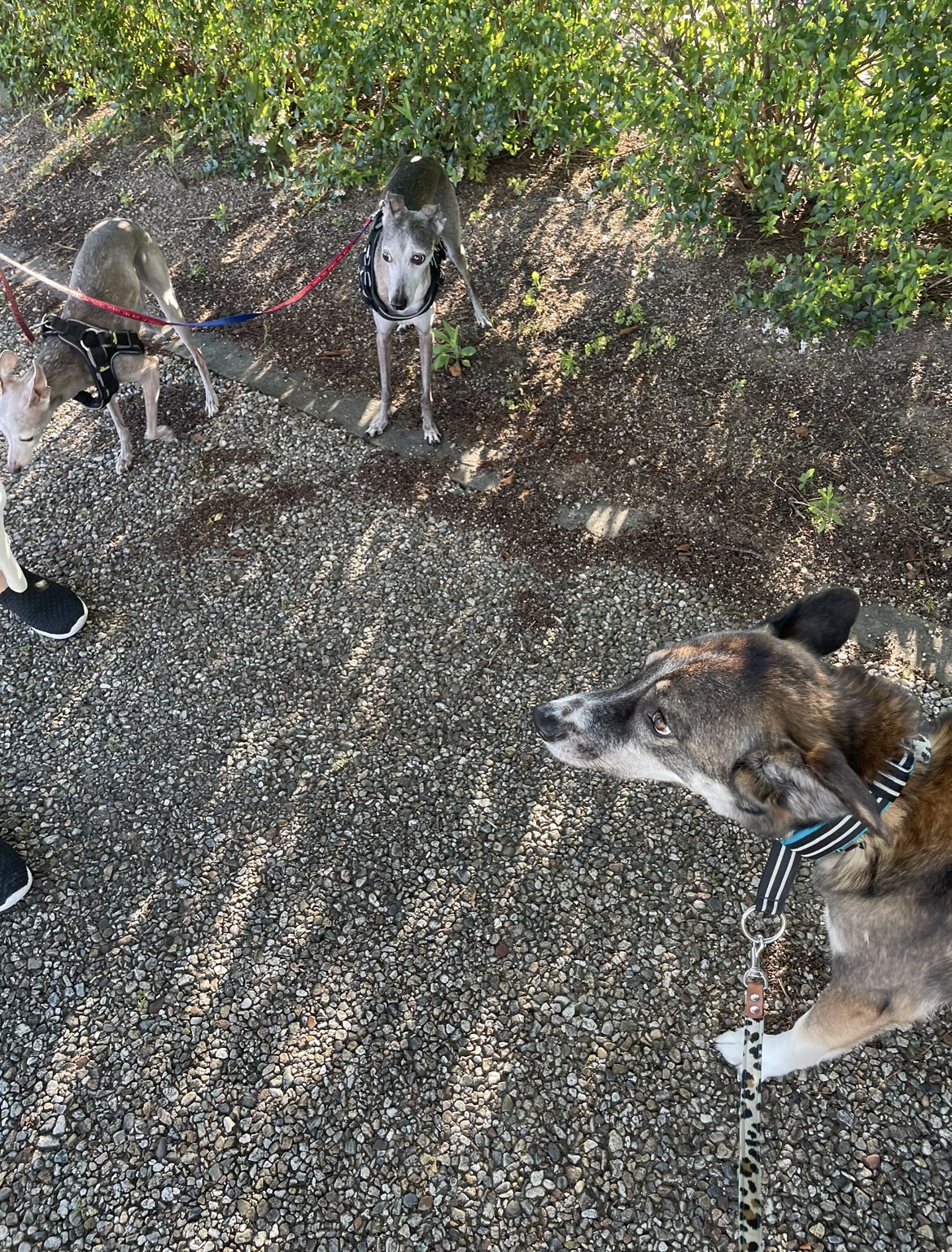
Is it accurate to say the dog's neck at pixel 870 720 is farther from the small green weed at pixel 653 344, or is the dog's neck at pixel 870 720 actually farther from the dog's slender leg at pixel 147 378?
the dog's slender leg at pixel 147 378

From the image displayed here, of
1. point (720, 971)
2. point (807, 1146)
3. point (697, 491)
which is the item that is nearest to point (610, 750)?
point (720, 971)

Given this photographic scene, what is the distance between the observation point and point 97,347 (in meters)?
5.18

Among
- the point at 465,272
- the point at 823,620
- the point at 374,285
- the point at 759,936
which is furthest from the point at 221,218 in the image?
the point at 759,936

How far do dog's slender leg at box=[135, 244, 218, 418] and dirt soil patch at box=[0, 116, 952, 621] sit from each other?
223mm

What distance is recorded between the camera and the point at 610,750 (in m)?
3.00

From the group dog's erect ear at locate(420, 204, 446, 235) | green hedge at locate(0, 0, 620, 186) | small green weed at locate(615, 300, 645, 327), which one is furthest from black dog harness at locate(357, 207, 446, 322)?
green hedge at locate(0, 0, 620, 186)

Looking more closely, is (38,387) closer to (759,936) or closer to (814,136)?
(759,936)

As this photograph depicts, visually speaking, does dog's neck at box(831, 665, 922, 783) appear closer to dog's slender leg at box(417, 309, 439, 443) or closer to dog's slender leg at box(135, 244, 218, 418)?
dog's slender leg at box(417, 309, 439, 443)

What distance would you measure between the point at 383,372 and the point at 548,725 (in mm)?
3477

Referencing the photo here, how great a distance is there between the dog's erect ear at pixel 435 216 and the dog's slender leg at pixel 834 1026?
15.9ft

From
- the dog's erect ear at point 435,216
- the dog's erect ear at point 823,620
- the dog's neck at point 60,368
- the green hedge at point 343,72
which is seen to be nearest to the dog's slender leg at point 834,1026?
the dog's erect ear at point 823,620

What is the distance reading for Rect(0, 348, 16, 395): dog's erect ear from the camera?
5.07 m

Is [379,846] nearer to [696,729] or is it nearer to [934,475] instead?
[696,729]

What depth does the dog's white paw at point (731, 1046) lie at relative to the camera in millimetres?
3086
